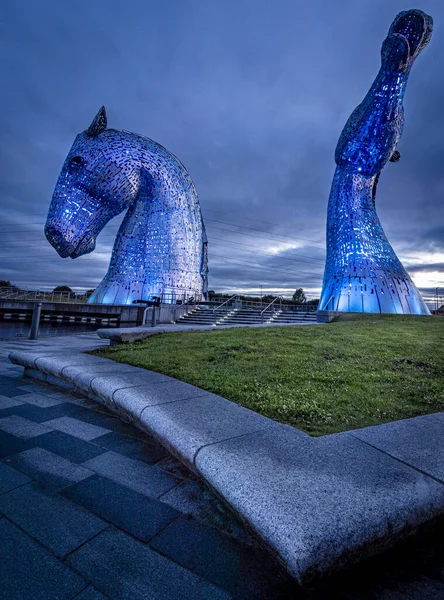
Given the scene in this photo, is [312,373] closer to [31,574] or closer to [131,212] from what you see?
[31,574]

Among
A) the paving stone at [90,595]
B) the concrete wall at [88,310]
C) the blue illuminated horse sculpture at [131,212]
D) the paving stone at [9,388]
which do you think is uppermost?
the blue illuminated horse sculpture at [131,212]

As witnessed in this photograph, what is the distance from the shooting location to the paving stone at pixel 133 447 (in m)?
2.89

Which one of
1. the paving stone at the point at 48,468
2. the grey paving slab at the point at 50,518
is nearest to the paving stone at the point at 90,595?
the grey paving slab at the point at 50,518

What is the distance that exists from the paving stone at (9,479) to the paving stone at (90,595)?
117 cm

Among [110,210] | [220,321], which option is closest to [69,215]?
[110,210]

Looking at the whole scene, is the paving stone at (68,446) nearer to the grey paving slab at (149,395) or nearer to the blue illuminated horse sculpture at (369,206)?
the grey paving slab at (149,395)

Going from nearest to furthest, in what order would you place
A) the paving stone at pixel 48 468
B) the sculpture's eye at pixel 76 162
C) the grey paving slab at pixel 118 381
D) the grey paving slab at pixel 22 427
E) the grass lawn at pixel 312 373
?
1. the paving stone at pixel 48 468
2. the grey paving slab at pixel 22 427
3. the grass lawn at pixel 312 373
4. the grey paving slab at pixel 118 381
5. the sculpture's eye at pixel 76 162

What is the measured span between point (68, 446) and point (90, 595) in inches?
68.9

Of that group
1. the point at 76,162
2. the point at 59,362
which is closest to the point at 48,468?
the point at 59,362

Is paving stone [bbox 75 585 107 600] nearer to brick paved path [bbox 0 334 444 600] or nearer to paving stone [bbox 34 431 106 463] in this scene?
brick paved path [bbox 0 334 444 600]

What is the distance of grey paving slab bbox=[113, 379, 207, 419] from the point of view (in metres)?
3.48

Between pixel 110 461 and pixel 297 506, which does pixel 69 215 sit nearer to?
pixel 110 461

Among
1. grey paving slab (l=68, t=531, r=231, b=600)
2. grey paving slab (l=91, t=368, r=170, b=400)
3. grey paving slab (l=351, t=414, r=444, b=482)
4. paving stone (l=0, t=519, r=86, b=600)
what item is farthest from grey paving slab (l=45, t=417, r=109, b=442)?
grey paving slab (l=351, t=414, r=444, b=482)

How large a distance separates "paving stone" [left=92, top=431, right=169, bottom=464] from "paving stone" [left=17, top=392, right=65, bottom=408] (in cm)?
141
